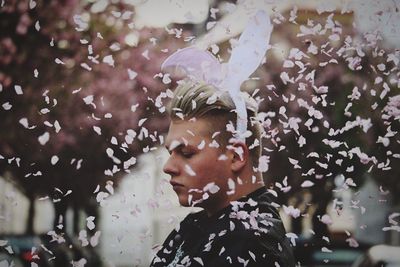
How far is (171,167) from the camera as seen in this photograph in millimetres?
2406

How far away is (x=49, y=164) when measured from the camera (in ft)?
8.15

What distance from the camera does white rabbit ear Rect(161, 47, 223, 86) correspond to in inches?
93.7

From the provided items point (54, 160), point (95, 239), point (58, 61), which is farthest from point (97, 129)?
point (95, 239)

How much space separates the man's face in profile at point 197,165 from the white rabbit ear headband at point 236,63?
0.12 m

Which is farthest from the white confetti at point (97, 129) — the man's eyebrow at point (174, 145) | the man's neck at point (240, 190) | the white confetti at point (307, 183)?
the white confetti at point (307, 183)

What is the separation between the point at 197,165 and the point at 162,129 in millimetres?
207

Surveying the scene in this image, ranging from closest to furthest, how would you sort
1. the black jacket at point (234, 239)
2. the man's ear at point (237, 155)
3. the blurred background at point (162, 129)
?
the black jacket at point (234, 239), the man's ear at point (237, 155), the blurred background at point (162, 129)

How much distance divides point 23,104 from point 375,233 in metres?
1.42

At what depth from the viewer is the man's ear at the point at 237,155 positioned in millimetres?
2324

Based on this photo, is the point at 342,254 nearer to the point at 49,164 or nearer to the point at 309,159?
the point at 309,159

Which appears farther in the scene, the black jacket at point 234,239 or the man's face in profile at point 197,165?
the man's face in profile at point 197,165

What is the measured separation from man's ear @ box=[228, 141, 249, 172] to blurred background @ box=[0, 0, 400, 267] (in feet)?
0.43

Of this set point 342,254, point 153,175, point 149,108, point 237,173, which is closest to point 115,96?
point 149,108

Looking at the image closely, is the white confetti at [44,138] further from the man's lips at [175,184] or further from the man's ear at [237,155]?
the man's ear at [237,155]
